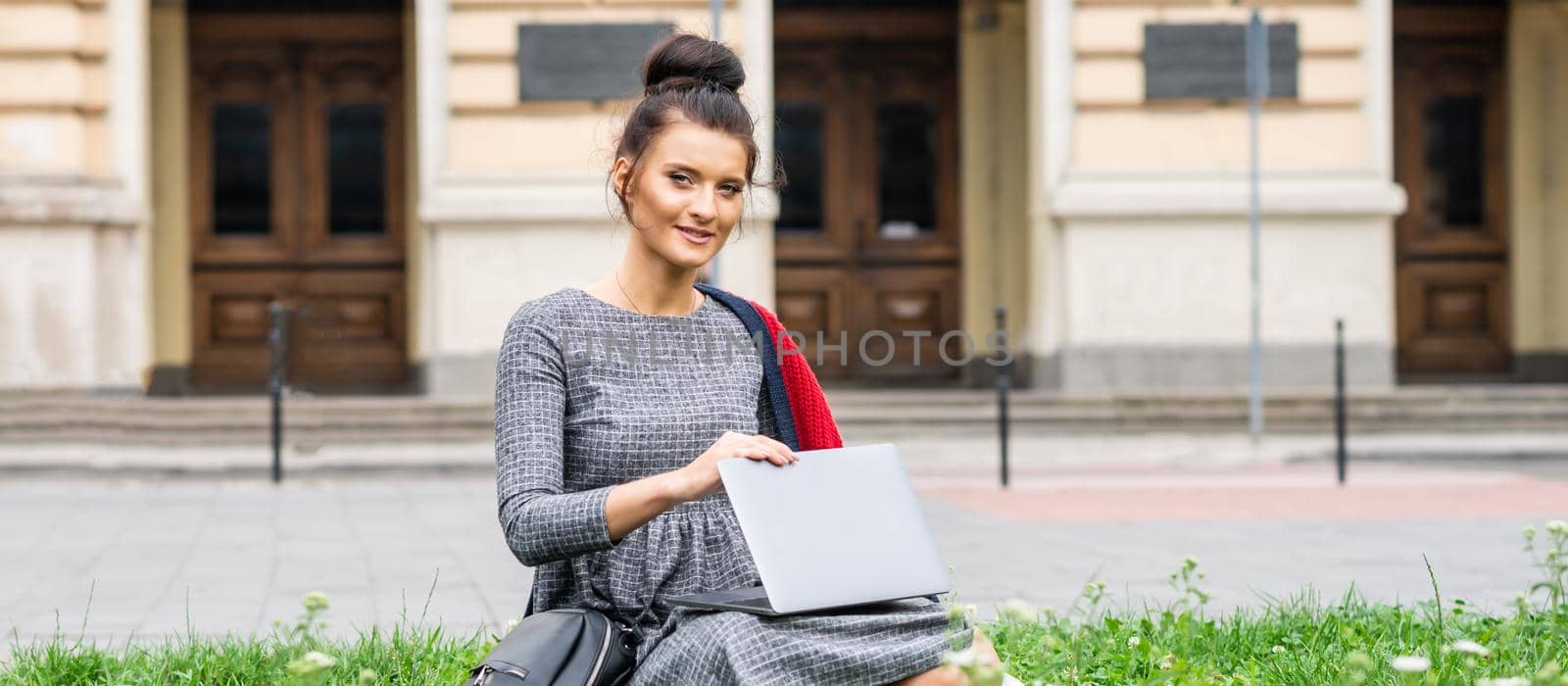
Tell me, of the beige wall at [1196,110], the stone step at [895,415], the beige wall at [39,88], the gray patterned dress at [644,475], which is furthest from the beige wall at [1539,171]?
the gray patterned dress at [644,475]

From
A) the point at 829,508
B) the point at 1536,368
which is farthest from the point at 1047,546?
the point at 1536,368

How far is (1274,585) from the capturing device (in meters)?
6.85

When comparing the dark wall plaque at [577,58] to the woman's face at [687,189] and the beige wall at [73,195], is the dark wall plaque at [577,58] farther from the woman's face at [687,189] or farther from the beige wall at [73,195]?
the woman's face at [687,189]

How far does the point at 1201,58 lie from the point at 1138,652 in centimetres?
1056

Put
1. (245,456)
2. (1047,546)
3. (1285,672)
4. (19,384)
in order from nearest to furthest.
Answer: (1285,672)
(1047,546)
(245,456)
(19,384)

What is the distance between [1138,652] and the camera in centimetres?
457

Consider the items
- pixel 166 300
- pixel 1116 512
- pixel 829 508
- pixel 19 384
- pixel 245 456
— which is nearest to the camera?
pixel 829 508

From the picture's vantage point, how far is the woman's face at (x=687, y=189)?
Answer: 9.85ft

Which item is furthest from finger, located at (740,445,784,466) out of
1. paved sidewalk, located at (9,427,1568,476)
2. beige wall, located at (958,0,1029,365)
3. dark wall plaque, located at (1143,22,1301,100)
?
beige wall, located at (958,0,1029,365)

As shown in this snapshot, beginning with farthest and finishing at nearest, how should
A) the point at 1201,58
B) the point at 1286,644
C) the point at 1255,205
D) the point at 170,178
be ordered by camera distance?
the point at 170,178
the point at 1201,58
the point at 1255,205
the point at 1286,644

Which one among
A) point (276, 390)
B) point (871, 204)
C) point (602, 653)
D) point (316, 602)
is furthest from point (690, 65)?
point (871, 204)

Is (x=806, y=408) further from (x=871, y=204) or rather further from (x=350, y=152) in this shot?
(x=350, y=152)

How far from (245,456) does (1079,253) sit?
6604 mm

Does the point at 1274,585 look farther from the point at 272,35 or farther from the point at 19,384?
the point at 272,35
